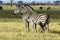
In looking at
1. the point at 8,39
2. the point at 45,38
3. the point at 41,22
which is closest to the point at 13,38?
the point at 8,39

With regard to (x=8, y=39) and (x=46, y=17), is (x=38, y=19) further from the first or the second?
(x=8, y=39)

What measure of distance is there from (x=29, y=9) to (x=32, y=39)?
4.63 meters

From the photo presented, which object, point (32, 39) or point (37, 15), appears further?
point (37, 15)

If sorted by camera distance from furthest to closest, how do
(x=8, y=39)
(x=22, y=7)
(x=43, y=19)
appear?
1. (x=22, y=7)
2. (x=43, y=19)
3. (x=8, y=39)

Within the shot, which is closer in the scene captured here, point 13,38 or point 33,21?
point 13,38

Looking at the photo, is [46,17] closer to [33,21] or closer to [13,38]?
[33,21]

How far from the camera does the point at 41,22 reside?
54.3 ft

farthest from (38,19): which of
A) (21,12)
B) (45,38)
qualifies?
(45,38)

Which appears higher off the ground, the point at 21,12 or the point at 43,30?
the point at 21,12

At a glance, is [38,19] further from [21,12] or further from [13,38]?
[13,38]

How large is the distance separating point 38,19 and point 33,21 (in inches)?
15.0

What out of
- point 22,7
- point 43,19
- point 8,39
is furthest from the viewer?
point 22,7

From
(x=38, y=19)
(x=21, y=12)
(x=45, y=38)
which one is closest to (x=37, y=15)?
(x=38, y=19)

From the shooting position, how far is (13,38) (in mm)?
13438
